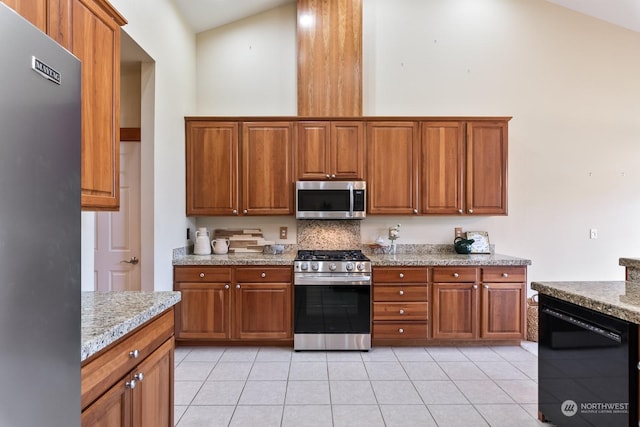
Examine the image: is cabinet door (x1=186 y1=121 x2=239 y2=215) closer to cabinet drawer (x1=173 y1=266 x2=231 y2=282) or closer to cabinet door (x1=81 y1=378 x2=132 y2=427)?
cabinet drawer (x1=173 y1=266 x2=231 y2=282)

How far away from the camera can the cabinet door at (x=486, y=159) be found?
11.8ft

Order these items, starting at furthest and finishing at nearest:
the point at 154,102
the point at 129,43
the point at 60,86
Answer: the point at 154,102 → the point at 129,43 → the point at 60,86

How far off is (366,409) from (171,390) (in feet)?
4.34

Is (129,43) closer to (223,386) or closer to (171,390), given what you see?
(171,390)

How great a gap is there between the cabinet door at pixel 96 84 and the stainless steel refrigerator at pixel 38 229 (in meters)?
0.59

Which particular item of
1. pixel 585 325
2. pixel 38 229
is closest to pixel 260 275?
pixel 585 325

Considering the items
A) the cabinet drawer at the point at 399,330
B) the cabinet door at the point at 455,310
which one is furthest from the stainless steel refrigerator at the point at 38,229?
the cabinet door at the point at 455,310

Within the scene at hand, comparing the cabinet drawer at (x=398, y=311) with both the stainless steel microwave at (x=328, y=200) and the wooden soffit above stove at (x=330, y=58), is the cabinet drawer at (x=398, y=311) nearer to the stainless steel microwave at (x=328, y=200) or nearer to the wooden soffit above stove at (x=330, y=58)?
the stainless steel microwave at (x=328, y=200)

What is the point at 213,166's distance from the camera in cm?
360

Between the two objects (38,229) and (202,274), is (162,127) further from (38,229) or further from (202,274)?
(38,229)

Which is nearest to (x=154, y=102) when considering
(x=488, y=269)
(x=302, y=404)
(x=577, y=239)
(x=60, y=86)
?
(x=60, y=86)

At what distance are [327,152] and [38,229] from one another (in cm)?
302

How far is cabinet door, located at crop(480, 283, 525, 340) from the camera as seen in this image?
336cm

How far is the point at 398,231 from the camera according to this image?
3932 mm
